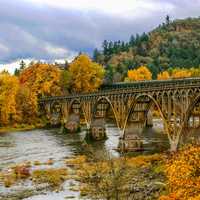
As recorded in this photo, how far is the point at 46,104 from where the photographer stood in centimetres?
14500

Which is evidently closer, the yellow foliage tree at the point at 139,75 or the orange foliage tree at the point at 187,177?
the orange foliage tree at the point at 187,177

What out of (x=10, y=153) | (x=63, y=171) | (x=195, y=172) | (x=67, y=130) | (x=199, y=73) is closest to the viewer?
(x=195, y=172)

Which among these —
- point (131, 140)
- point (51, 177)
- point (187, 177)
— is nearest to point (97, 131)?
point (131, 140)

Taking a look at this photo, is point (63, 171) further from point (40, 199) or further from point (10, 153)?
point (10, 153)

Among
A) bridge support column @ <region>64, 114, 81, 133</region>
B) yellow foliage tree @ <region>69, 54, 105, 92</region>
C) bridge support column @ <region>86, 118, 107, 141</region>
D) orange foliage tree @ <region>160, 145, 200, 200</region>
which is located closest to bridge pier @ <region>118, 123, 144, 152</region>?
bridge support column @ <region>86, 118, 107, 141</region>

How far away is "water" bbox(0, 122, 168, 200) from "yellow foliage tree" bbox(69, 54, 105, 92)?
125ft

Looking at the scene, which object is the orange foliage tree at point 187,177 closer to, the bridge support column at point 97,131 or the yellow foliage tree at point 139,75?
the bridge support column at point 97,131

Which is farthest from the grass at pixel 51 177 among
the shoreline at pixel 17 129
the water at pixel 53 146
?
the shoreline at pixel 17 129

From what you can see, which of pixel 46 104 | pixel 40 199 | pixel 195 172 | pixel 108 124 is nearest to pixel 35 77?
pixel 46 104

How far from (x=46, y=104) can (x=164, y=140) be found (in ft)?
184

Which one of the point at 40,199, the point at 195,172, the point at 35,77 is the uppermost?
the point at 35,77

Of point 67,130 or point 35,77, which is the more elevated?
point 35,77

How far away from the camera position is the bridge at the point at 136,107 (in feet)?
235

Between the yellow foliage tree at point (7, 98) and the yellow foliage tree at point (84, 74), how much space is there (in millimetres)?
24275
